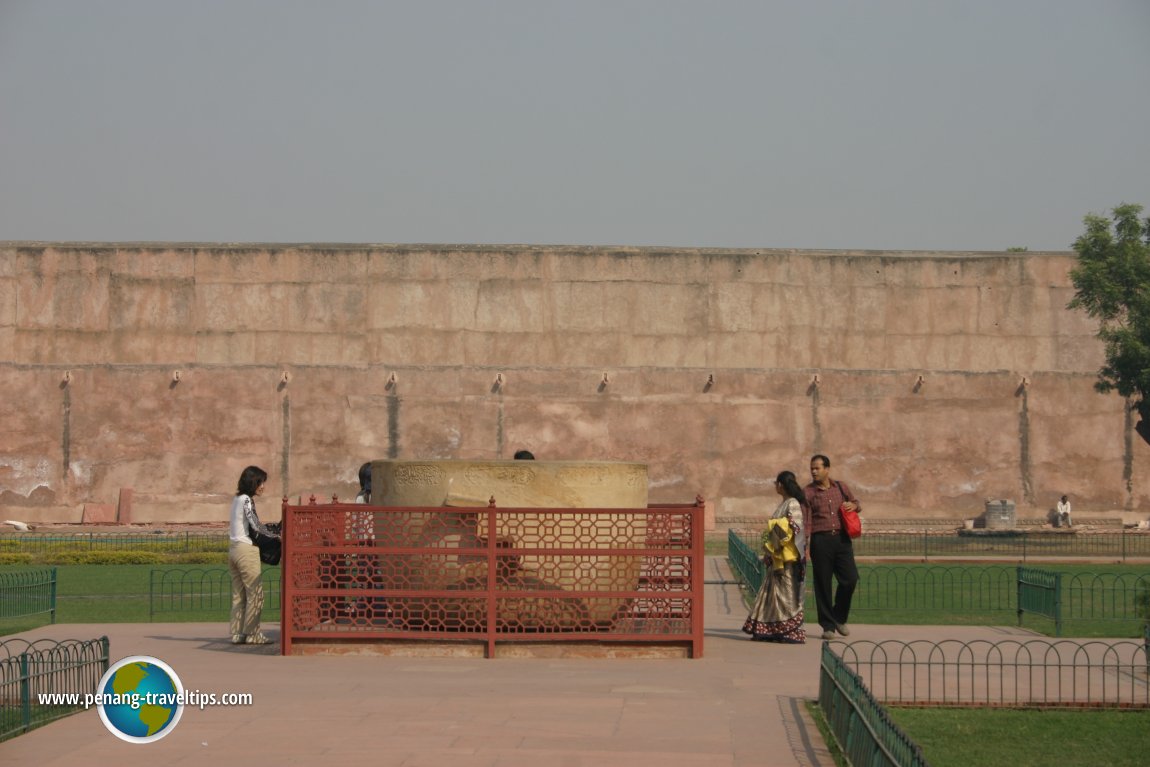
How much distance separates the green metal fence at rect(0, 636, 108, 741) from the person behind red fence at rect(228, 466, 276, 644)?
5.89 ft

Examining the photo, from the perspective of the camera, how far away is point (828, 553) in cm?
1126

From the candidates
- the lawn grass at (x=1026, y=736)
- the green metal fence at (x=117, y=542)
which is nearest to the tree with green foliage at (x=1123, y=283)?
the green metal fence at (x=117, y=542)

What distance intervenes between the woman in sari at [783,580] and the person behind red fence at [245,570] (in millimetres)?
3566

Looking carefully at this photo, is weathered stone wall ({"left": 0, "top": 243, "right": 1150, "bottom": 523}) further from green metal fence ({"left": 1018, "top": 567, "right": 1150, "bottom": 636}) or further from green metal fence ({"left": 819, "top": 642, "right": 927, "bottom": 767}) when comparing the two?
green metal fence ({"left": 819, "top": 642, "right": 927, "bottom": 767})

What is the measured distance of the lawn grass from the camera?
719cm

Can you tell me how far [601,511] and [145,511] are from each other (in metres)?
22.3

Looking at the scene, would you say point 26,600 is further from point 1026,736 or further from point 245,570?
point 1026,736

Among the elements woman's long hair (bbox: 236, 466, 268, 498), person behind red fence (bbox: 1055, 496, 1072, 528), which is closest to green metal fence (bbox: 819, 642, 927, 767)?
woman's long hair (bbox: 236, 466, 268, 498)

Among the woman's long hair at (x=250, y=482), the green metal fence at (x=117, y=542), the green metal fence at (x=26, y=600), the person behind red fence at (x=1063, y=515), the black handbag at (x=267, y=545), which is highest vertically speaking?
the woman's long hair at (x=250, y=482)

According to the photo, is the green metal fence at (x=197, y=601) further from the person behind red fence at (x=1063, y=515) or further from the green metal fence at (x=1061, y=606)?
the person behind red fence at (x=1063, y=515)

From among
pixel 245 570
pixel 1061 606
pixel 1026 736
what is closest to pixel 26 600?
pixel 245 570

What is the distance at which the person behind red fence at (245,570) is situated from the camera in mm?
10586

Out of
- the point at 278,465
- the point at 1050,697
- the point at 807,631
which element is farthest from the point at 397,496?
the point at 278,465

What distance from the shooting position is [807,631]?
39.0 ft
